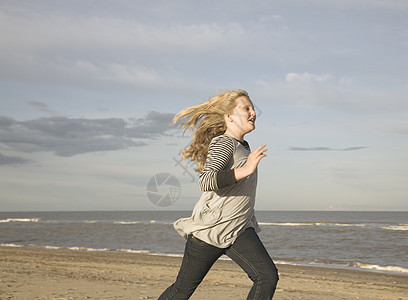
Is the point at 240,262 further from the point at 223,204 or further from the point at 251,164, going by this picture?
the point at 251,164

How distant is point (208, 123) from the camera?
366 cm

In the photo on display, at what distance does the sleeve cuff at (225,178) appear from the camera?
3.02 metres

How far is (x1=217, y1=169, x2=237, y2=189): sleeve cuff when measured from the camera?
3.02m

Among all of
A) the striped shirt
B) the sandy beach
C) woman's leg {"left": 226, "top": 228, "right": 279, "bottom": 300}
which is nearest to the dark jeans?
woman's leg {"left": 226, "top": 228, "right": 279, "bottom": 300}

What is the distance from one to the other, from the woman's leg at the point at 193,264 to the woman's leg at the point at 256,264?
13cm

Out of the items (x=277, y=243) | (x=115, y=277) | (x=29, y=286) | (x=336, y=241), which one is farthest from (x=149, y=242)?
(x=29, y=286)

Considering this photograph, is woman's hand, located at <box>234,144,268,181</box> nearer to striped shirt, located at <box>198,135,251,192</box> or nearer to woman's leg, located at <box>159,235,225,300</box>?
striped shirt, located at <box>198,135,251,192</box>

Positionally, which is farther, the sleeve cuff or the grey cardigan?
the grey cardigan

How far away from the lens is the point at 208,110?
3.70m

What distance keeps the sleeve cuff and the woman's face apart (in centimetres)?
51

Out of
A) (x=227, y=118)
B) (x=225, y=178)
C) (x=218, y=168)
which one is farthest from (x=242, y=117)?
(x=225, y=178)

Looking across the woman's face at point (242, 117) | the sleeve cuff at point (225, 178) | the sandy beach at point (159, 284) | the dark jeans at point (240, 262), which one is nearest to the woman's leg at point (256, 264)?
the dark jeans at point (240, 262)

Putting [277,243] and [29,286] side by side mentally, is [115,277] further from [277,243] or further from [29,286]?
[277,243]

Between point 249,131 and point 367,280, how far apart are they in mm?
8812
